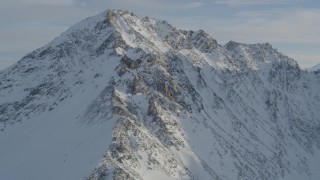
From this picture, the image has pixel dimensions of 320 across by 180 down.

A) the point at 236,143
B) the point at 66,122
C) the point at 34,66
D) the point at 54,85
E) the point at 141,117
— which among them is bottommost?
the point at 236,143

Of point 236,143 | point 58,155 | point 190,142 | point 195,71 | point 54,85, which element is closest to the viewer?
point 58,155

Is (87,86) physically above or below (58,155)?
above

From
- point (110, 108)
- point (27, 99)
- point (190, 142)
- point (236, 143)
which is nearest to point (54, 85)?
point (27, 99)

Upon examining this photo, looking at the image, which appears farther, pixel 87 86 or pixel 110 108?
pixel 87 86

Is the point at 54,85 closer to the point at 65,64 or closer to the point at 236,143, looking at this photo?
the point at 65,64

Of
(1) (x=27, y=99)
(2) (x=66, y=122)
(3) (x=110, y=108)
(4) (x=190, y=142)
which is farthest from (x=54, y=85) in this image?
(4) (x=190, y=142)

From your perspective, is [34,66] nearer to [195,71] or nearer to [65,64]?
[65,64]

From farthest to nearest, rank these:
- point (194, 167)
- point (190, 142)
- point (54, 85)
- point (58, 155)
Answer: point (54, 85) → point (190, 142) → point (194, 167) → point (58, 155)
